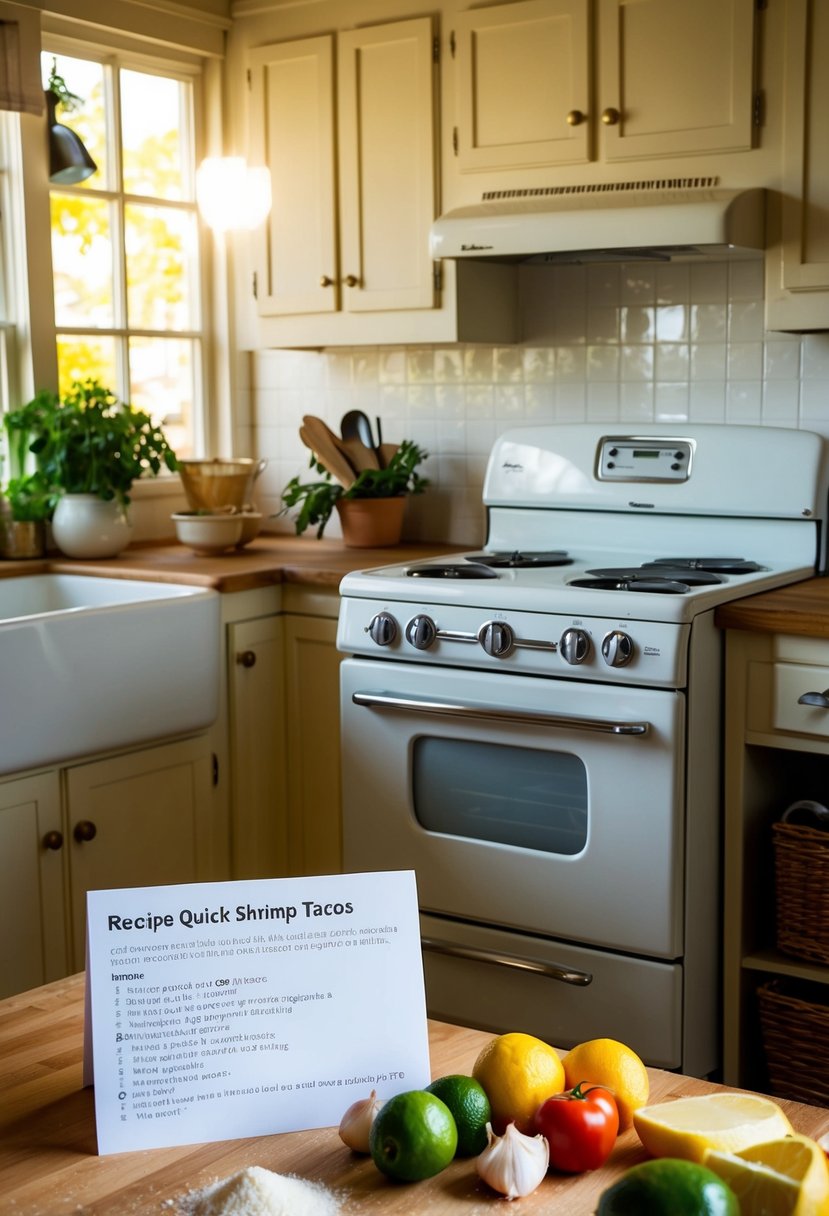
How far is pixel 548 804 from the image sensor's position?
2561 millimetres

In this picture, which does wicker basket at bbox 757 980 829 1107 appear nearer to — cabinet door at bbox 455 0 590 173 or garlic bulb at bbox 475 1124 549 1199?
garlic bulb at bbox 475 1124 549 1199

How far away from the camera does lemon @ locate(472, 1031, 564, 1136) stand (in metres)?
1.01

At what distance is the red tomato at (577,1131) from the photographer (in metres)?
0.96

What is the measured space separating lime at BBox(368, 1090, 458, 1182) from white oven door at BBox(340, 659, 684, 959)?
58.3 inches

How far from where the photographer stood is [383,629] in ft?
8.87

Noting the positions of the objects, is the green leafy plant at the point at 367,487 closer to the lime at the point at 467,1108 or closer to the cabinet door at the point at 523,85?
the cabinet door at the point at 523,85

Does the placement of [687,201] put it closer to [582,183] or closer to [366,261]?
[582,183]

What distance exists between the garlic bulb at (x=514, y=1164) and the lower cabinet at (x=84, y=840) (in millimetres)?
1771

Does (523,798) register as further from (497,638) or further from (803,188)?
(803,188)

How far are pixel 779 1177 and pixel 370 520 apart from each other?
2.70 metres

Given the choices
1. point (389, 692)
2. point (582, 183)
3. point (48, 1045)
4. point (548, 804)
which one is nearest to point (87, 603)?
point (389, 692)

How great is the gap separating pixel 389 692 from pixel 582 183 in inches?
47.0

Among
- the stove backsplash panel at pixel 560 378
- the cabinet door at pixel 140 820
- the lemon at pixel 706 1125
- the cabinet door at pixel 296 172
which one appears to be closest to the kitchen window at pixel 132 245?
the stove backsplash panel at pixel 560 378

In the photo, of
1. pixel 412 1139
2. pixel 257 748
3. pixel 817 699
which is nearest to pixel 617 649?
pixel 817 699
